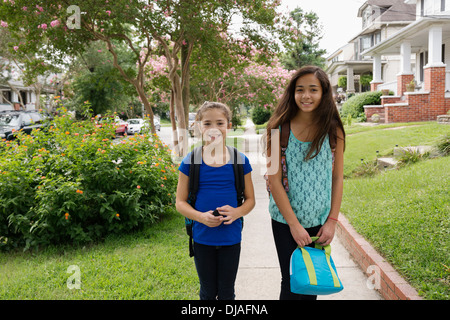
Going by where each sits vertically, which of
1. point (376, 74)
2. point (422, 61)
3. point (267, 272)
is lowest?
point (267, 272)

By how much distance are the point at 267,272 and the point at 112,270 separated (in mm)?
1493

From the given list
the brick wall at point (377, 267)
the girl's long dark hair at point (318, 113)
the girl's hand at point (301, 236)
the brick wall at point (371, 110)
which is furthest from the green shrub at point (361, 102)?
the girl's hand at point (301, 236)

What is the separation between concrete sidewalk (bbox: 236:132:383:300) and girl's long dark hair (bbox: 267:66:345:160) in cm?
164

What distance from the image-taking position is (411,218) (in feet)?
13.8

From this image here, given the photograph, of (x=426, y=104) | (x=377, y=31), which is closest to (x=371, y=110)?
(x=426, y=104)

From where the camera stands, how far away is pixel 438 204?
4348 mm

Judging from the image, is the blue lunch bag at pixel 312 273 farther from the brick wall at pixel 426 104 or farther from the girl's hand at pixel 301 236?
the brick wall at pixel 426 104

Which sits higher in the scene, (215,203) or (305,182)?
(305,182)

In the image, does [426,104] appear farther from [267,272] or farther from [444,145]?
[267,272]

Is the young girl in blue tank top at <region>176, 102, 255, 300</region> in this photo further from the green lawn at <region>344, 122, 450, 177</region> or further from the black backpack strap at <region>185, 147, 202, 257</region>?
the green lawn at <region>344, 122, 450, 177</region>

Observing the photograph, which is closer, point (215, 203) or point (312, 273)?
point (312, 273)
